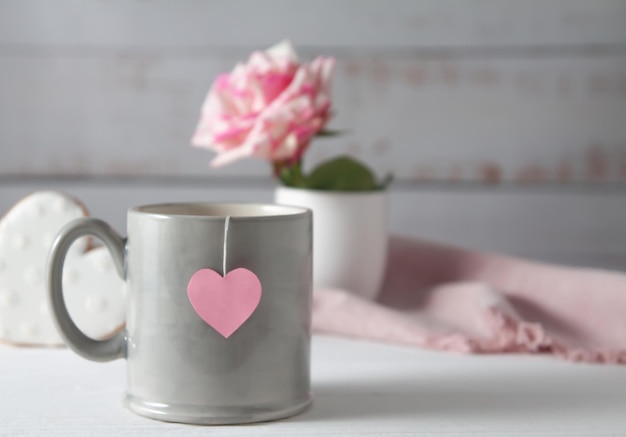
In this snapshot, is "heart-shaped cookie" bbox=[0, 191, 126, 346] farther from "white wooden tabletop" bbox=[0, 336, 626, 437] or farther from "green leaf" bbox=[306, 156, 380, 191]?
"green leaf" bbox=[306, 156, 380, 191]

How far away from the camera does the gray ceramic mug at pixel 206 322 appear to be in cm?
42

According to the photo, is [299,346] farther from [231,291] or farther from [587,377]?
[587,377]

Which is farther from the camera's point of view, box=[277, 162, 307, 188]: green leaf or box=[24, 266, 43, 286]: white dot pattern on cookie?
box=[277, 162, 307, 188]: green leaf

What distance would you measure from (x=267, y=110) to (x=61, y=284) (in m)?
0.34

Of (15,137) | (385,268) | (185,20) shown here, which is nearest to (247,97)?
(385,268)

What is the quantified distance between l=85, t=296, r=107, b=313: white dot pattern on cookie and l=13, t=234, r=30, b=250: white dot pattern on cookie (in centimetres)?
7

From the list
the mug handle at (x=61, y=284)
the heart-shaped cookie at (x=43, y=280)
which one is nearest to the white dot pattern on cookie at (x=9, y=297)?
the heart-shaped cookie at (x=43, y=280)

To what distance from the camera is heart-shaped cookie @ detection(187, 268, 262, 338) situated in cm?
42

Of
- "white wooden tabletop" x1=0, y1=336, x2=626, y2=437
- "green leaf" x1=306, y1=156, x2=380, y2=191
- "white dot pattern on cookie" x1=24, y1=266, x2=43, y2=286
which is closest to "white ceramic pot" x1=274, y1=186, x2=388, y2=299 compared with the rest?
"green leaf" x1=306, y1=156, x2=380, y2=191

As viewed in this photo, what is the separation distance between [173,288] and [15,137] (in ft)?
2.97

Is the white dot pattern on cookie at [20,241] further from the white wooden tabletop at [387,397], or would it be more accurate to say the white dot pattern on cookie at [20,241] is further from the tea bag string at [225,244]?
the tea bag string at [225,244]

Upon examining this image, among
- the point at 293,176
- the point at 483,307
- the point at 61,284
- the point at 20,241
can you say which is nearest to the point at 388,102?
the point at 293,176

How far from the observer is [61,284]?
0.45 meters

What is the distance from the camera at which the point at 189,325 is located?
421 millimetres
